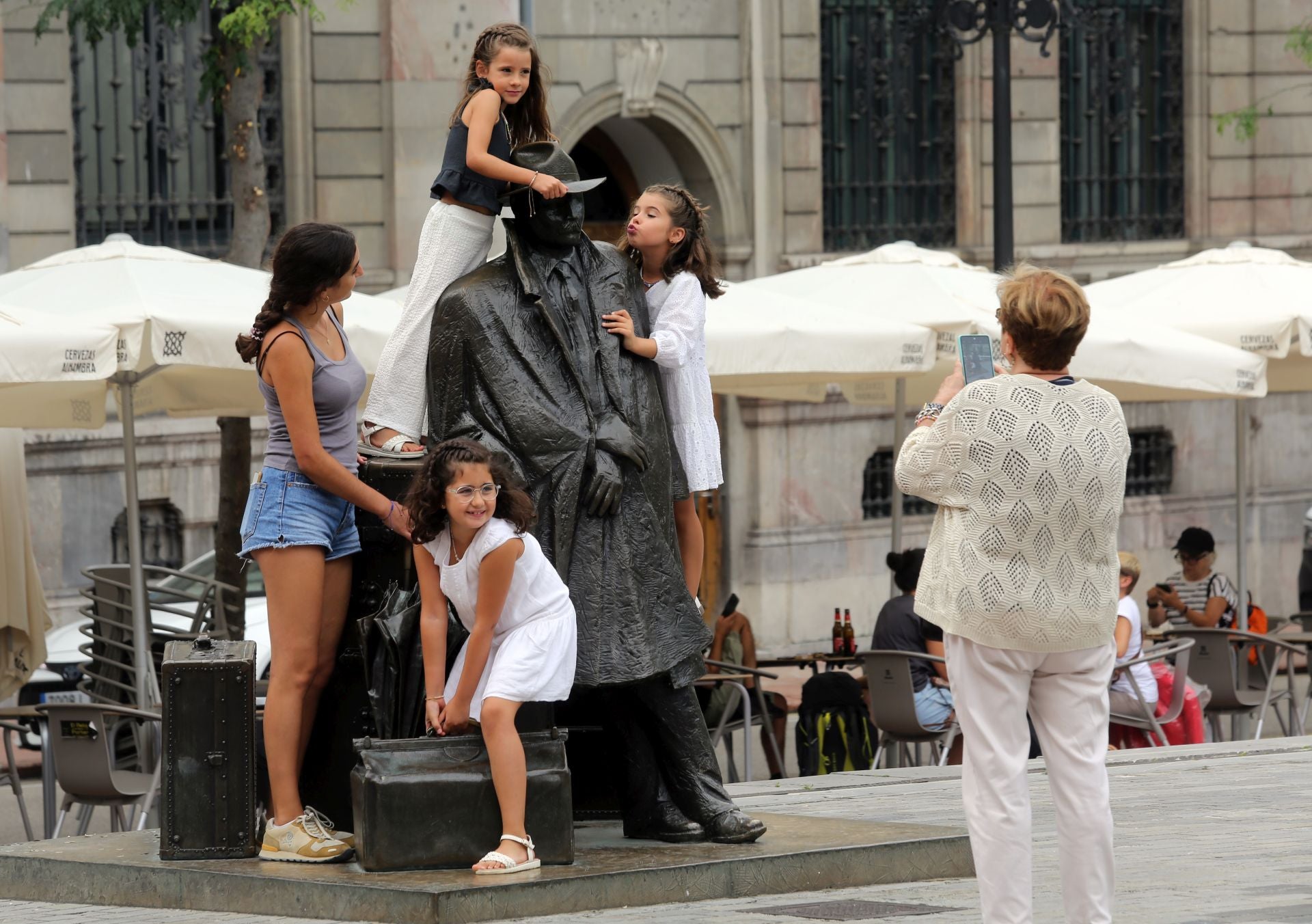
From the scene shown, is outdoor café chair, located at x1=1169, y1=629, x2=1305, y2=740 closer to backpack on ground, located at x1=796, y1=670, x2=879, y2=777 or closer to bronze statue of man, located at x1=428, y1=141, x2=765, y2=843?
backpack on ground, located at x1=796, y1=670, x2=879, y2=777

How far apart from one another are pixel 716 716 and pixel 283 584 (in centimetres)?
497

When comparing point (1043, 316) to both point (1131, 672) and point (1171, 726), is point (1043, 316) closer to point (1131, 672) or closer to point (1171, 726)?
point (1131, 672)

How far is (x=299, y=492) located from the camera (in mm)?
7082

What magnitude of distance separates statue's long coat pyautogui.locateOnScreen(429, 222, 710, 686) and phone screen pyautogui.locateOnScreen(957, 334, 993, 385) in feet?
4.96

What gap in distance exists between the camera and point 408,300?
7.43 metres

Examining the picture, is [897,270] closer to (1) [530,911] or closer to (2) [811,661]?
(2) [811,661]

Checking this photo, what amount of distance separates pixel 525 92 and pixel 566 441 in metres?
1.13

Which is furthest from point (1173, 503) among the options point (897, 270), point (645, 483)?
point (645, 483)

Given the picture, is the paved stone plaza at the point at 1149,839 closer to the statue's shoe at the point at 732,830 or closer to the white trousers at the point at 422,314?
the statue's shoe at the point at 732,830

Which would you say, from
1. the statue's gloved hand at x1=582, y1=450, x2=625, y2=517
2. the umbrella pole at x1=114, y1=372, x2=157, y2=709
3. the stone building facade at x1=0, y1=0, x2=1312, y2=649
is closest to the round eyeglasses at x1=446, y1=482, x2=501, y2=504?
the statue's gloved hand at x1=582, y1=450, x2=625, y2=517

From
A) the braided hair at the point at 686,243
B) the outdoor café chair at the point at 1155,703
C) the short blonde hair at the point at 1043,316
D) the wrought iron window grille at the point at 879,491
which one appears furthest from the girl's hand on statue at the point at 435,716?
the wrought iron window grille at the point at 879,491

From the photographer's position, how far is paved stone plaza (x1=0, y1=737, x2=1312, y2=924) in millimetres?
6609

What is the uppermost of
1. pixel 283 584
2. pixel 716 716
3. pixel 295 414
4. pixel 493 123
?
pixel 493 123

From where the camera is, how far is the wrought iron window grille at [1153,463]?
77.5 ft
